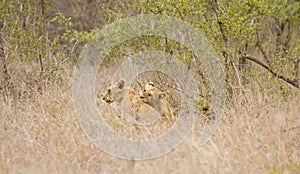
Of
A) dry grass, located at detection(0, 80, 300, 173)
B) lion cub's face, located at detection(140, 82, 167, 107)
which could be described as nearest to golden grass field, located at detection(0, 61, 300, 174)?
dry grass, located at detection(0, 80, 300, 173)

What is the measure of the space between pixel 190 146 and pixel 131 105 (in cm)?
198

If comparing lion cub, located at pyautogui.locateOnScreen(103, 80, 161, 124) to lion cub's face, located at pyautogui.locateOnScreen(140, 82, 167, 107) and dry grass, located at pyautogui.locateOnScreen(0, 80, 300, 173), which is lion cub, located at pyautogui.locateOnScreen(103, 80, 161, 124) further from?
dry grass, located at pyautogui.locateOnScreen(0, 80, 300, 173)

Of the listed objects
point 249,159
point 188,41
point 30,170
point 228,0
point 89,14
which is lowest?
point 30,170

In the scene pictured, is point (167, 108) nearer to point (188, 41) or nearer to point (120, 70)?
point (188, 41)

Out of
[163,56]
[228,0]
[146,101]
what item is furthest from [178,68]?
[228,0]

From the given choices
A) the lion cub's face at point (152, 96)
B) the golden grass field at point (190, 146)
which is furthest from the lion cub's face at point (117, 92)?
the golden grass field at point (190, 146)

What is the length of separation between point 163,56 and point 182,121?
1.31m

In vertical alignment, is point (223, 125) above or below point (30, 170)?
above

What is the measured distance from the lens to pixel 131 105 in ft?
24.7

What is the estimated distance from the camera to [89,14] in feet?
49.4

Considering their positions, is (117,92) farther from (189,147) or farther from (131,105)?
(189,147)

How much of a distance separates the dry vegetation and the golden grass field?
0.01m

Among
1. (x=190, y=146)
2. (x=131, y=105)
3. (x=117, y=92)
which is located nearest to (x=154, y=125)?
(x=131, y=105)

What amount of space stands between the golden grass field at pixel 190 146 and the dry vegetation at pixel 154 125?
13 millimetres
